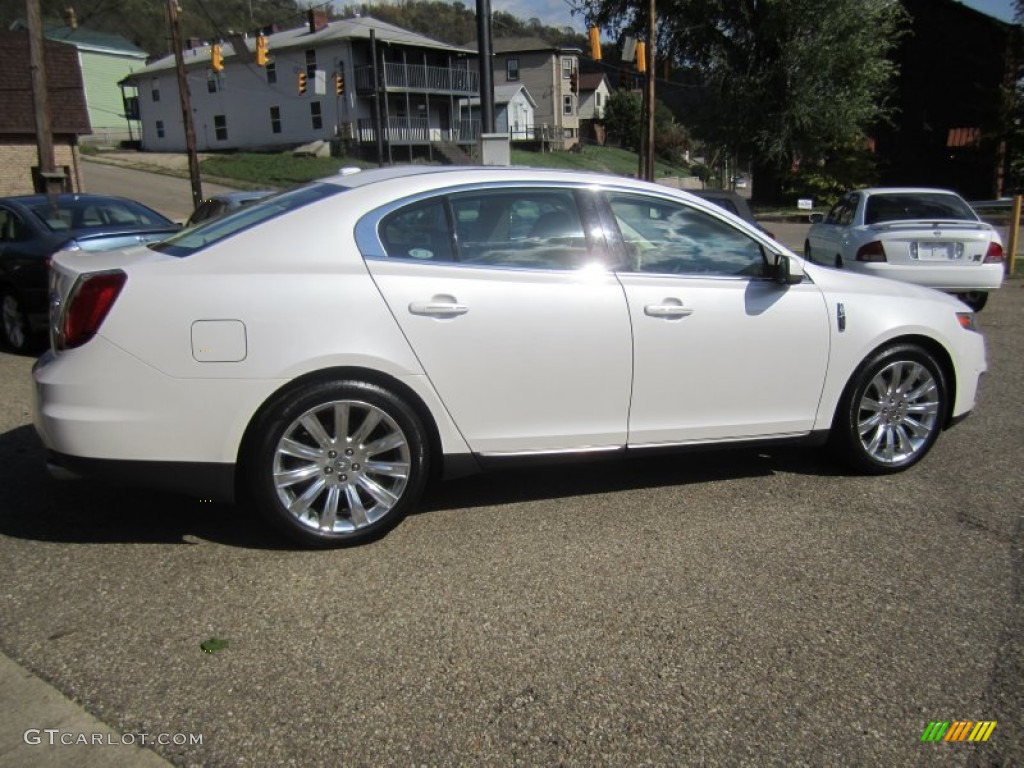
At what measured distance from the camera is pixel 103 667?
2943 mm

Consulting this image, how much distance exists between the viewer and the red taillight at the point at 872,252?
31.8ft

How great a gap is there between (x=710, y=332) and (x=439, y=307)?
1.42 meters

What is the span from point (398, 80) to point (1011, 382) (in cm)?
4223

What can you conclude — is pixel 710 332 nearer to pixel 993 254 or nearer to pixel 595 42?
pixel 993 254

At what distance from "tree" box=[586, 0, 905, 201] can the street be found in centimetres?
3065

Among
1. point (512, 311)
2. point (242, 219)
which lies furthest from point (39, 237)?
point (512, 311)

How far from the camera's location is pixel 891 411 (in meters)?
4.82

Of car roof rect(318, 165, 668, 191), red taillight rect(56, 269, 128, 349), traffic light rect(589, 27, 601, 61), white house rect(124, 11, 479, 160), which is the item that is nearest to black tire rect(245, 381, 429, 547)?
red taillight rect(56, 269, 128, 349)

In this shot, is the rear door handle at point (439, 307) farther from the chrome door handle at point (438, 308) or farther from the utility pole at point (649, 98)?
the utility pole at point (649, 98)

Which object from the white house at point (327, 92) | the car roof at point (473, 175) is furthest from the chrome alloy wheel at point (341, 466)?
the white house at point (327, 92)

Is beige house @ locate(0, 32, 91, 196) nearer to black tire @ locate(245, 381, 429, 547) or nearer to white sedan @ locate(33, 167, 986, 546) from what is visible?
white sedan @ locate(33, 167, 986, 546)

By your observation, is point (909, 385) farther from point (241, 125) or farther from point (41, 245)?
point (241, 125)

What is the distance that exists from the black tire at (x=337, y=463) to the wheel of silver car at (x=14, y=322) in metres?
5.85

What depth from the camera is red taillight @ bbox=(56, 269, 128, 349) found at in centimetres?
358
